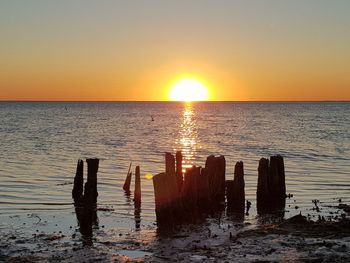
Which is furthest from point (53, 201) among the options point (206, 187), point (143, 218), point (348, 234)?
point (348, 234)

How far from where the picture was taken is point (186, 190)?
18.8 metres

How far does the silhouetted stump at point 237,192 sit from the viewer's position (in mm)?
20252

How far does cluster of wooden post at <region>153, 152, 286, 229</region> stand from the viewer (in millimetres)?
17500

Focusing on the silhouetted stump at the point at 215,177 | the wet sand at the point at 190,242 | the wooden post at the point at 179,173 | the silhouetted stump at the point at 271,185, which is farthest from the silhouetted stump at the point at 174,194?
the silhouetted stump at the point at 271,185

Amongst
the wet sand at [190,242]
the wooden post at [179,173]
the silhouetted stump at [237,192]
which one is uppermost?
the wooden post at [179,173]

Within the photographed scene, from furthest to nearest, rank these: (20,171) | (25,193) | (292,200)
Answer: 1. (20,171)
2. (25,193)
3. (292,200)

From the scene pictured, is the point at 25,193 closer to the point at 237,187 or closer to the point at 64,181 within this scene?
the point at 64,181

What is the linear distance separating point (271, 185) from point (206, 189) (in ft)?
10.2

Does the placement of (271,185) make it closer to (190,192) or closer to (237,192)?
(237,192)

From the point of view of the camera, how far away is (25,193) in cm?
2517

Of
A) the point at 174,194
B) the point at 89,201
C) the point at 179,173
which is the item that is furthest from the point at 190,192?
the point at 89,201

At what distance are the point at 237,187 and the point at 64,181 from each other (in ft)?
40.1

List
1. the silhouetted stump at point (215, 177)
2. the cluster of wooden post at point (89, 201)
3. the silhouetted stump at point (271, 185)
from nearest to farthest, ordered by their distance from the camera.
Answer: the cluster of wooden post at point (89, 201), the silhouetted stump at point (215, 177), the silhouetted stump at point (271, 185)

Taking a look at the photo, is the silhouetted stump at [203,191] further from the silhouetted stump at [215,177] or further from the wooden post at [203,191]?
the silhouetted stump at [215,177]
